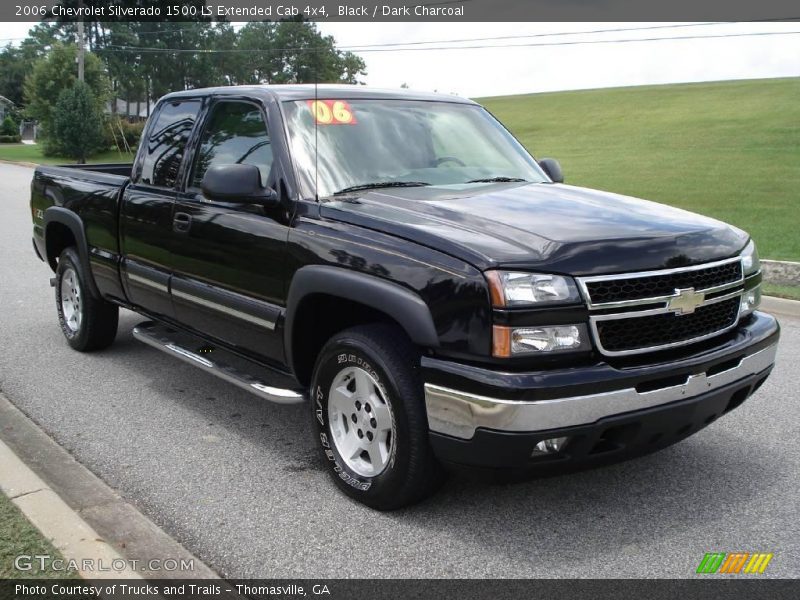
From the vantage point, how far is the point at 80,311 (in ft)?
21.2

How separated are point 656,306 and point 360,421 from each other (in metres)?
1.41

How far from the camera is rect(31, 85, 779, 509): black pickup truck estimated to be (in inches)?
124

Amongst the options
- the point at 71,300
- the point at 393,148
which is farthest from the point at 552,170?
the point at 71,300

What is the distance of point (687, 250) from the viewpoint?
138 inches

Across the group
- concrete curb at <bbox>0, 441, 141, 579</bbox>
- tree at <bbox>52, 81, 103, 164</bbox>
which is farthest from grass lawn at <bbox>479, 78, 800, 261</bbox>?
tree at <bbox>52, 81, 103, 164</bbox>

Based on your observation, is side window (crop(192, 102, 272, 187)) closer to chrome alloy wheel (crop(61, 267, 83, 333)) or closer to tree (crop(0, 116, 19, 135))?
chrome alloy wheel (crop(61, 267, 83, 333))

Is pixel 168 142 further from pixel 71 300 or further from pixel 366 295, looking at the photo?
pixel 366 295

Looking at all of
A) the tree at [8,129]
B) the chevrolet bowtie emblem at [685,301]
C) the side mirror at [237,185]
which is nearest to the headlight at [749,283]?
the chevrolet bowtie emblem at [685,301]

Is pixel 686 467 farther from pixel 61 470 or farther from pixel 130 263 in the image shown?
pixel 130 263

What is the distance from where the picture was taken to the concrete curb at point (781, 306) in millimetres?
7910

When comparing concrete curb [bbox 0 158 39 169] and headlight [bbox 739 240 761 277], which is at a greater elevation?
headlight [bbox 739 240 761 277]

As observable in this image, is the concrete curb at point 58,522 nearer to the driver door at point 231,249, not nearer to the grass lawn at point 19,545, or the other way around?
the grass lawn at point 19,545

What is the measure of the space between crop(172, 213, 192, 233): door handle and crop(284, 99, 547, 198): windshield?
0.93 m

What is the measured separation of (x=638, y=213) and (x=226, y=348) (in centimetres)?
243
